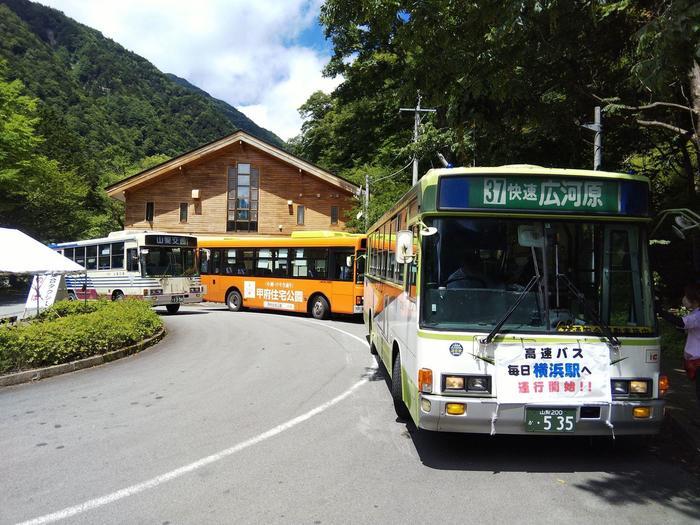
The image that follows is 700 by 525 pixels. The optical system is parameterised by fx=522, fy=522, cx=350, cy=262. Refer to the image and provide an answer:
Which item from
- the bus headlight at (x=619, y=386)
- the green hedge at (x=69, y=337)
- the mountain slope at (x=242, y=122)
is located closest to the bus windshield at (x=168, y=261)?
the green hedge at (x=69, y=337)

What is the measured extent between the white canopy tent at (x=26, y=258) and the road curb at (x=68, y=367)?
3.09m

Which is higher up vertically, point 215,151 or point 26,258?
point 215,151

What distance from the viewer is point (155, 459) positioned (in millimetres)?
5121

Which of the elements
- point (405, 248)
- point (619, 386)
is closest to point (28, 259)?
point (405, 248)

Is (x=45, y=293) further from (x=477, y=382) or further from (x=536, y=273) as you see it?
(x=536, y=273)

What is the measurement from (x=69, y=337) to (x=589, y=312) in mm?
8682

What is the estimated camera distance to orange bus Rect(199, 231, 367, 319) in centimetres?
1791

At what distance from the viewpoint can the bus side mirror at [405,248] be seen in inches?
206

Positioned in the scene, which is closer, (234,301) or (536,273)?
(536,273)

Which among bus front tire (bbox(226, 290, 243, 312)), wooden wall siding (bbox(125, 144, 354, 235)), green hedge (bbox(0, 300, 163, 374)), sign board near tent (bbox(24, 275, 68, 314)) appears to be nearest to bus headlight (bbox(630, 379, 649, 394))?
green hedge (bbox(0, 300, 163, 374))

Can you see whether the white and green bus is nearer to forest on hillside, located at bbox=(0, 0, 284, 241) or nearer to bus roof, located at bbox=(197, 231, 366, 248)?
bus roof, located at bbox=(197, 231, 366, 248)

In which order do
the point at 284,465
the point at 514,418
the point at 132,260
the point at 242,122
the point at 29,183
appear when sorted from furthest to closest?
the point at 242,122, the point at 29,183, the point at 132,260, the point at 284,465, the point at 514,418

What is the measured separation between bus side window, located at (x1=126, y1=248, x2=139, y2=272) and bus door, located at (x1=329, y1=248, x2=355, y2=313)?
23.9 feet

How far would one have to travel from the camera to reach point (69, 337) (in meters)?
9.46
